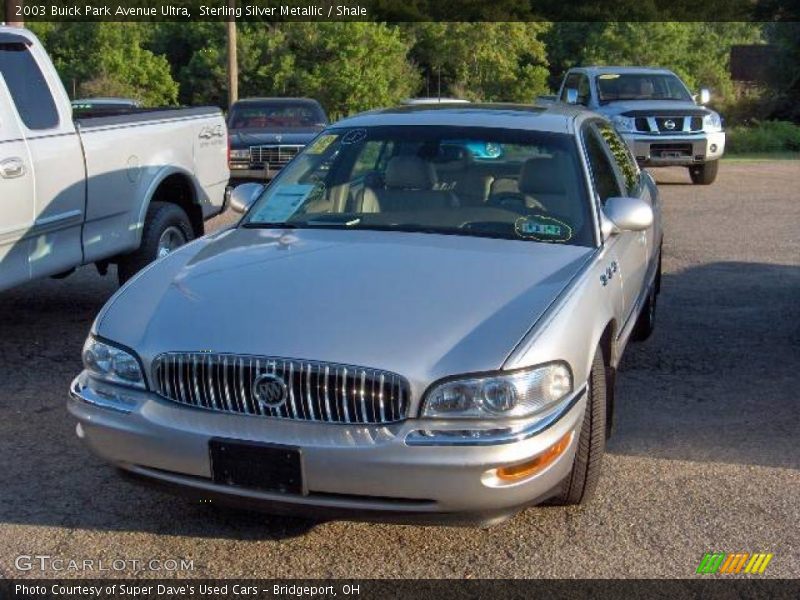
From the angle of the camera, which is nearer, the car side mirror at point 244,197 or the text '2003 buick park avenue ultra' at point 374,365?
the text '2003 buick park avenue ultra' at point 374,365

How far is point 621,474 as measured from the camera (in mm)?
5008

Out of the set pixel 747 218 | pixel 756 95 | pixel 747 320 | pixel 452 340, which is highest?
pixel 452 340

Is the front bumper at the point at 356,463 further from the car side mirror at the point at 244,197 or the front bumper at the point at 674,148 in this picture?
the front bumper at the point at 674,148

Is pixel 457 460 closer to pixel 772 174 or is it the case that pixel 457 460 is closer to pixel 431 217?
pixel 431 217

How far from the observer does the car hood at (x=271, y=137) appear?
16.5 metres

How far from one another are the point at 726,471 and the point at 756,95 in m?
39.5

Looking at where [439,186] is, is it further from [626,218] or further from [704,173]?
[704,173]

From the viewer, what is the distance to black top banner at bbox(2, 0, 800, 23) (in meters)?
41.5

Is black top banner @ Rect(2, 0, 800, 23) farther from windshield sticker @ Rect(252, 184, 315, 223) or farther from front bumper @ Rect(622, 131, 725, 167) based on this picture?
windshield sticker @ Rect(252, 184, 315, 223)

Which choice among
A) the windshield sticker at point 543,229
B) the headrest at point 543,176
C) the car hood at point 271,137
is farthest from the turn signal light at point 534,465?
the car hood at point 271,137

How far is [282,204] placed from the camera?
5.59 metres

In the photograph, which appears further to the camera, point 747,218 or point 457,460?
point 747,218

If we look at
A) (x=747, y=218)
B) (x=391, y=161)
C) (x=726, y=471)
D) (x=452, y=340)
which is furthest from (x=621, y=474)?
(x=747, y=218)

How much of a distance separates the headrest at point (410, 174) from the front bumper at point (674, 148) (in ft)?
41.6
